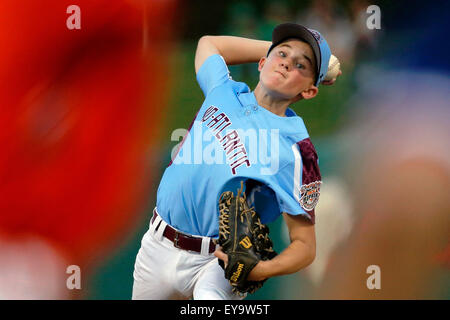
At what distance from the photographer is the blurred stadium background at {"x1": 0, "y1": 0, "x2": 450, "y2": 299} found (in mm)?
3223

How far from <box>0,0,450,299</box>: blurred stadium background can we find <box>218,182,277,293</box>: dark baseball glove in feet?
3.96

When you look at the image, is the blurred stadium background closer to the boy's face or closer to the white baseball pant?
the white baseball pant

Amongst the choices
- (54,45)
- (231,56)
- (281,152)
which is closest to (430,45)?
(231,56)

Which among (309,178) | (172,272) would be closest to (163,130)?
(172,272)

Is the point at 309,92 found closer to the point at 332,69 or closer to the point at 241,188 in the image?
the point at 332,69

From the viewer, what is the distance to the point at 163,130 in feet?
10.8

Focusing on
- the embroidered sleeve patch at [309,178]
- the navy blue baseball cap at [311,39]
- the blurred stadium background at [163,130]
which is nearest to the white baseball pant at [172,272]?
the embroidered sleeve patch at [309,178]

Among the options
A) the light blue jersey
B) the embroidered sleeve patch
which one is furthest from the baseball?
the embroidered sleeve patch

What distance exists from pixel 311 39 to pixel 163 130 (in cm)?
129

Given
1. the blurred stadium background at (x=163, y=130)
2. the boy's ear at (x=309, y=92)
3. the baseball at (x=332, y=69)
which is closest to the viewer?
the boy's ear at (x=309, y=92)

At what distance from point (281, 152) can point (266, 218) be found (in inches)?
10.8

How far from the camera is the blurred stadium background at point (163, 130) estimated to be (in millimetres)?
3223

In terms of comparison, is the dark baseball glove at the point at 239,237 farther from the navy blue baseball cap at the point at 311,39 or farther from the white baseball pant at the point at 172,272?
the navy blue baseball cap at the point at 311,39

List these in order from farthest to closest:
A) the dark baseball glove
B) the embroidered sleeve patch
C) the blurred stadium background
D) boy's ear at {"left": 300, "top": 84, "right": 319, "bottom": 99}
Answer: the blurred stadium background → boy's ear at {"left": 300, "top": 84, "right": 319, "bottom": 99} → the embroidered sleeve patch → the dark baseball glove
